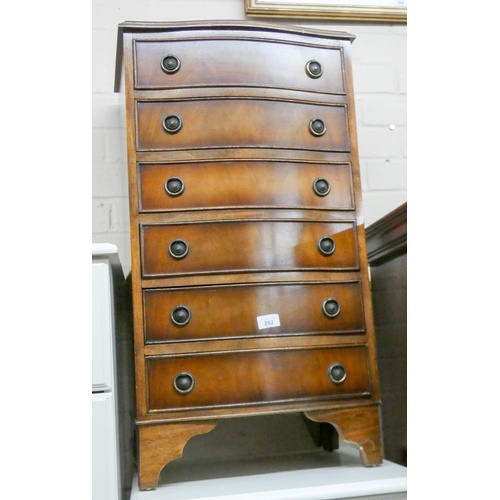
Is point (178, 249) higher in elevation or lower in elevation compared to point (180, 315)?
higher

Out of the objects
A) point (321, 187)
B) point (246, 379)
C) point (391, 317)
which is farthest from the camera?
point (391, 317)

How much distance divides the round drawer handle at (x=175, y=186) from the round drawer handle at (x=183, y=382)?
40 cm

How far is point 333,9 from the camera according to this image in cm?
215

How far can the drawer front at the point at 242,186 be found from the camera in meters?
1.44

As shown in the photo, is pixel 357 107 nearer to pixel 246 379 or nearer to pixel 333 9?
pixel 333 9

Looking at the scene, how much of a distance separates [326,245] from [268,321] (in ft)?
0.74

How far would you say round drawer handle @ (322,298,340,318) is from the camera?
147 centimetres

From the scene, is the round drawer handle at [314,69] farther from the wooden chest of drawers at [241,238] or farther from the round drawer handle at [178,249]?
the round drawer handle at [178,249]

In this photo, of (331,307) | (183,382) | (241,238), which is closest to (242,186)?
(241,238)
